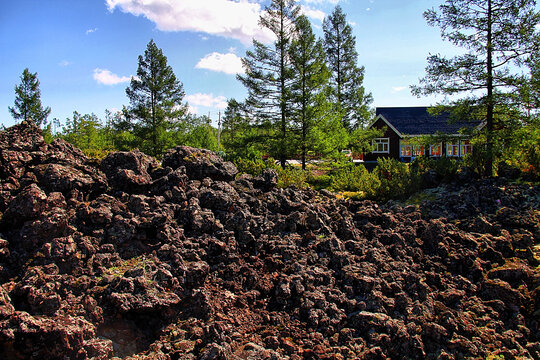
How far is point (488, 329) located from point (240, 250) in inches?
122

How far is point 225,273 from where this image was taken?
4.27 metres

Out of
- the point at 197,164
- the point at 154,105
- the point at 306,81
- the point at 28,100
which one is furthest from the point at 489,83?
the point at 28,100

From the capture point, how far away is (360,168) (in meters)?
11.5

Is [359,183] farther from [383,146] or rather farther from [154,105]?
[383,146]

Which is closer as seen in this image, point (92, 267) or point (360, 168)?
point (92, 267)

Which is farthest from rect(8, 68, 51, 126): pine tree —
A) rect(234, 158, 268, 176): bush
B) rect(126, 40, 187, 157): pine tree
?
rect(234, 158, 268, 176): bush

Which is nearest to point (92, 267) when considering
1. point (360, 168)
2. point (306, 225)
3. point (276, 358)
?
point (276, 358)

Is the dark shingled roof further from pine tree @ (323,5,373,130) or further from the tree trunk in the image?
the tree trunk

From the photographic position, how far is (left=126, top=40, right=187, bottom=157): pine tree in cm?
2148

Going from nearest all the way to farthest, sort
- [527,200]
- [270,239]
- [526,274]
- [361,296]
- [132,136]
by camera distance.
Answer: [361,296]
[526,274]
[270,239]
[527,200]
[132,136]

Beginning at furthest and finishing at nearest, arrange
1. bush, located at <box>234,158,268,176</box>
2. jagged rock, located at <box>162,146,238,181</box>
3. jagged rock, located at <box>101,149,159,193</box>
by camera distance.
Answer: bush, located at <box>234,158,268,176</box>
jagged rock, located at <box>162,146,238,181</box>
jagged rock, located at <box>101,149,159,193</box>

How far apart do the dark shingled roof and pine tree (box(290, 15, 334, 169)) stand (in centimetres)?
1811

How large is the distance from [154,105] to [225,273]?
2015 centimetres

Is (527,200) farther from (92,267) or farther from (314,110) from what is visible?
(314,110)
